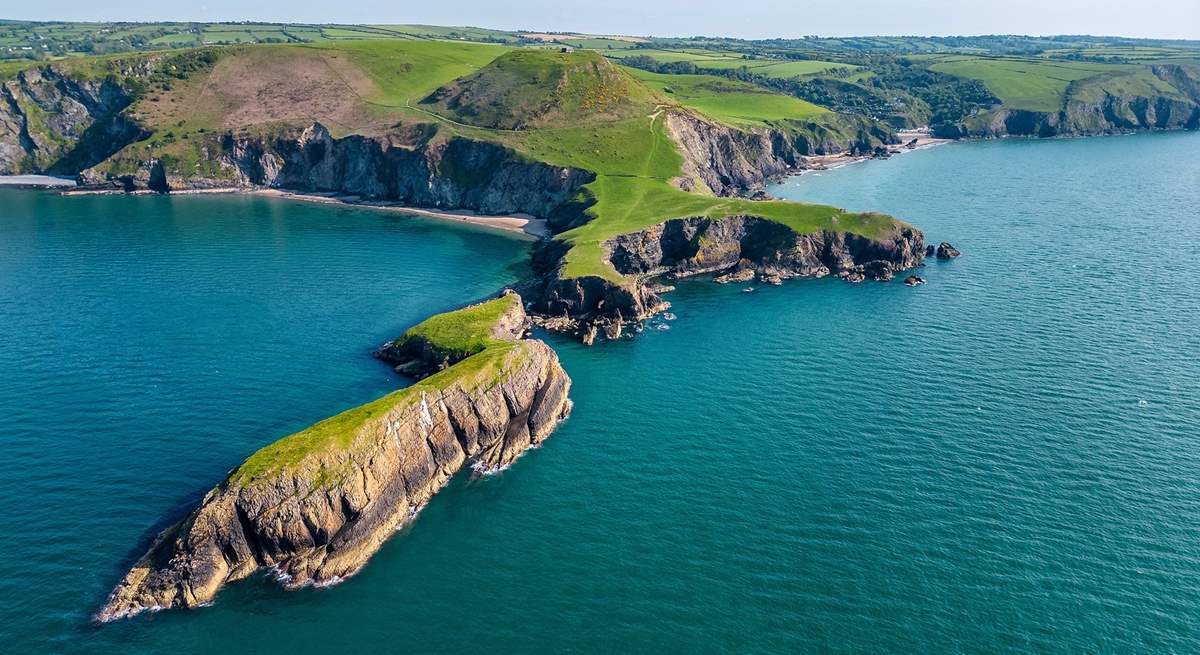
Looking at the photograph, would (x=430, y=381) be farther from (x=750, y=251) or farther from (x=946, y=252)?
(x=946, y=252)

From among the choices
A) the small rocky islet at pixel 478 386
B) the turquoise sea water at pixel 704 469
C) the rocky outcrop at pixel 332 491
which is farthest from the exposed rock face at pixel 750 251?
the rocky outcrop at pixel 332 491

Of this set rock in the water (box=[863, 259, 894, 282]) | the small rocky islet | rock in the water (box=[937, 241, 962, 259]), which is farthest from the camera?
rock in the water (box=[937, 241, 962, 259])

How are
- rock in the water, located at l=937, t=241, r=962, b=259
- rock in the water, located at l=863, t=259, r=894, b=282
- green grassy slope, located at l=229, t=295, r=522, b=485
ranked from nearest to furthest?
green grassy slope, located at l=229, t=295, r=522, b=485 < rock in the water, located at l=863, t=259, r=894, b=282 < rock in the water, located at l=937, t=241, r=962, b=259

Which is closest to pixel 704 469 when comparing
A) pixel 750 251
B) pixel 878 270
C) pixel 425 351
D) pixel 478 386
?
pixel 478 386

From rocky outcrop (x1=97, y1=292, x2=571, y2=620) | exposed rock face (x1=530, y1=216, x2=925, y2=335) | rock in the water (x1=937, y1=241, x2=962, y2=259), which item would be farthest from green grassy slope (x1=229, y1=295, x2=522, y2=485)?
rock in the water (x1=937, y1=241, x2=962, y2=259)

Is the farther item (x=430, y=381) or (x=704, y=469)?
(x=430, y=381)

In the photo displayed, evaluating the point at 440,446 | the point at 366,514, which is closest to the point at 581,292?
the point at 440,446

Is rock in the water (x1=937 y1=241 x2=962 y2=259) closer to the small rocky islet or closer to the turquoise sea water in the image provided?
the small rocky islet
